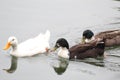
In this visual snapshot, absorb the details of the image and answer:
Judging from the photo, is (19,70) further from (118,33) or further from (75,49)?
(118,33)

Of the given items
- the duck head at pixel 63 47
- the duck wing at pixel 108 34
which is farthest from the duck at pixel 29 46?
the duck wing at pixel 108 34

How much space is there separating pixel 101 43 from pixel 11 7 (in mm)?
6036

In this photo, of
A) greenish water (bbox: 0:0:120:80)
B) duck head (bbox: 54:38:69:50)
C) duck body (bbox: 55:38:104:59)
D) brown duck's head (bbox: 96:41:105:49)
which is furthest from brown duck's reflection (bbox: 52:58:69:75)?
brown duck's head (bbox: 96:41:105:49)

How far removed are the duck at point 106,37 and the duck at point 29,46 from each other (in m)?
1.33

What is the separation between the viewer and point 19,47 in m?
16.4

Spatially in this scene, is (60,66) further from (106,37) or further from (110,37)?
(110,37)

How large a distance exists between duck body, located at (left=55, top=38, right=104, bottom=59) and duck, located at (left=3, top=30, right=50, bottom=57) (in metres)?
0.60

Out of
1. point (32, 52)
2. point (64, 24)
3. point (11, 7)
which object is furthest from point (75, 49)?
point (11, 7)

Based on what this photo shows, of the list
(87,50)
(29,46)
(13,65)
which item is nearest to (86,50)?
(87,50)

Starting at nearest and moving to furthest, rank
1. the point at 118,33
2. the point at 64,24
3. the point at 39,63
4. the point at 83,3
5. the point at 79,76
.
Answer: the point at 79,76 < the point at 39,63 < the point at 118,33 < the point at 64,24 < the point at 83,3

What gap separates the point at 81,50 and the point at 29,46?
1636mm

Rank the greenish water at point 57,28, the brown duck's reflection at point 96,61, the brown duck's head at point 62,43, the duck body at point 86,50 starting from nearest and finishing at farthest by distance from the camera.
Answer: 1. the greenish water at point 57,28
2. the brown duck's reflection at point 96,61
3. the duck body at point 86,50
4. the brown duck's head at point 62,43

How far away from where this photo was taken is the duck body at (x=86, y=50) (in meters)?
16.1

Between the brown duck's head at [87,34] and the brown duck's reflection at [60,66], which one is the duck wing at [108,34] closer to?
the brown duck's head at [87,34]
